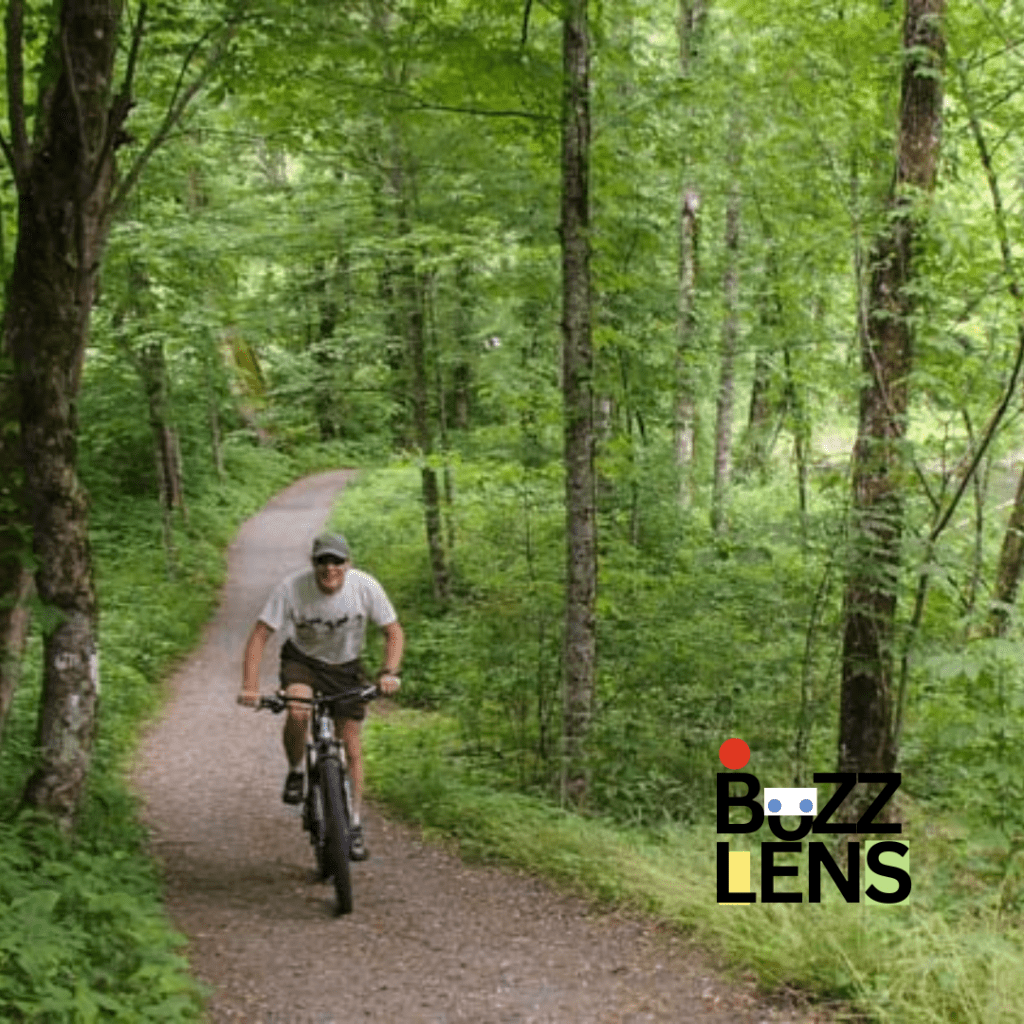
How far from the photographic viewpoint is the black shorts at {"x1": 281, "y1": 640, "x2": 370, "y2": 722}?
22.4 ft

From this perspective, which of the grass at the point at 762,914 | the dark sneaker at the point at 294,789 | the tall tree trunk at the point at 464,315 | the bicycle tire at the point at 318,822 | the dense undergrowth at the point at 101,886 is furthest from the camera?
the tall tree trunk at the point at 464,315

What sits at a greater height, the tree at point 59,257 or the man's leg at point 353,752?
the tree at point 59,257

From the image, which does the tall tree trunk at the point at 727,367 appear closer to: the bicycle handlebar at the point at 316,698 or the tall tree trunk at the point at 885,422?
the tall tree trunk at the point at 885,422

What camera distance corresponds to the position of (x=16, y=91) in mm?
5875

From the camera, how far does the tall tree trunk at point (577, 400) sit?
7.66 m

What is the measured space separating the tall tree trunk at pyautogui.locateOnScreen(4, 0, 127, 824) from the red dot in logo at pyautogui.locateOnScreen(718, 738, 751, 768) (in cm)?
514

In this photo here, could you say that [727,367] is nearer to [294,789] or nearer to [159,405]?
[159,405]

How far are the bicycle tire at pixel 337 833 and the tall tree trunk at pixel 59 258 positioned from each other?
1578mm

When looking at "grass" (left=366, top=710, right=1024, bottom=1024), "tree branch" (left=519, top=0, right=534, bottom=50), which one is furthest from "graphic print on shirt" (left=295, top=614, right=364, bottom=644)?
"tree branch" (left=519, top=0, right=534, bottom=50)

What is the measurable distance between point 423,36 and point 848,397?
4227mm

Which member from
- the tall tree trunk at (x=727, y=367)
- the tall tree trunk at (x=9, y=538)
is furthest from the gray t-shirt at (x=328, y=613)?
the tall tree trunk at (x=727, y=367)

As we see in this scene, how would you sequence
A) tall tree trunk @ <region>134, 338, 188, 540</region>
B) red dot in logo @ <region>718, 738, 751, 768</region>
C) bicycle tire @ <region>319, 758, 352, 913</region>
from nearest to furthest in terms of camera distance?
bicycle tire @ <region>319, 758, 352, 913</region> → red dot in logo @ <region>718, 738, 751, 768</region> → tall tree trunk @ <region>134, 338, 188, 540</region>

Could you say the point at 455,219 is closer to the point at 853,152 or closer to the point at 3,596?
the point at 853,152

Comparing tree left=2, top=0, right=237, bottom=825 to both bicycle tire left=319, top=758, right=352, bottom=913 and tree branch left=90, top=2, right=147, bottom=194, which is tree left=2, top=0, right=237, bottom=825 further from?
bicycle tire left=319, top=758, right=352, bottom=913
